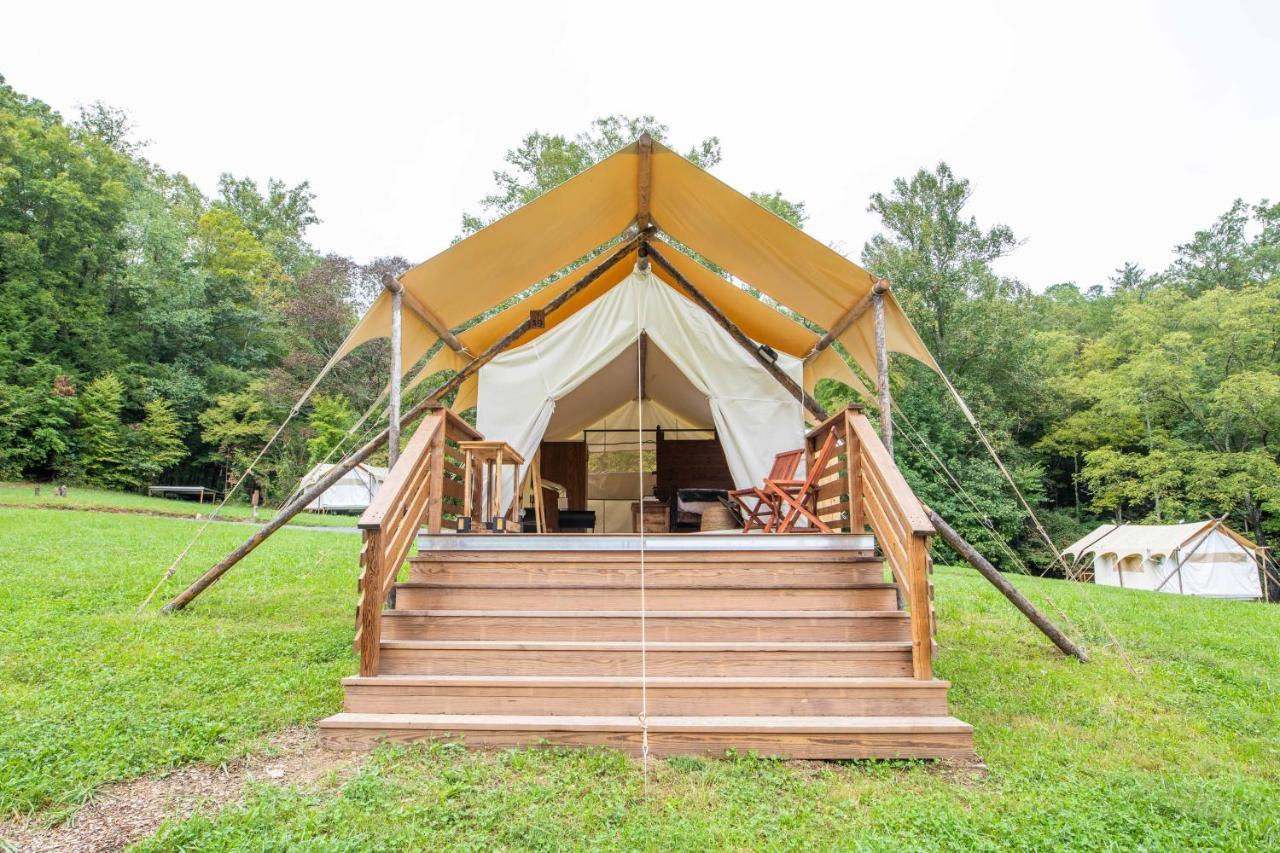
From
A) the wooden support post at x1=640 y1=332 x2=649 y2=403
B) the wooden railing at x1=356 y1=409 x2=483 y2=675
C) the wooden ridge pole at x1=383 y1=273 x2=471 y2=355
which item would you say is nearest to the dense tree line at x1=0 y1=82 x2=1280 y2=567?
the wooden support post at x1=640 y1=332 x2=649 y2=403

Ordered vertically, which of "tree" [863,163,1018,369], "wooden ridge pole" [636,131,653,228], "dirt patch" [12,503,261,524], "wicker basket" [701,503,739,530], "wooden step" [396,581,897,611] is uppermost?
"tree" [863,163,1018,369]

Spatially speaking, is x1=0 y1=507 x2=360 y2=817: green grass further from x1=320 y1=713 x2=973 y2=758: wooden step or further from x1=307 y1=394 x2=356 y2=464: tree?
x1=307 y1=394 x2=356 y2=464: tree

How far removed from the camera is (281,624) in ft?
14.7

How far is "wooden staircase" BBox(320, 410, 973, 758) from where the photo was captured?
2646mm

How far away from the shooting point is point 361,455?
4504mm

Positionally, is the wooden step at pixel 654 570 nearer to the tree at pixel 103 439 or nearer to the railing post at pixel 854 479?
the railing post at pixel 854 479

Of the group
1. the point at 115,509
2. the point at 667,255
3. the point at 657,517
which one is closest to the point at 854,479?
the point at 667,255

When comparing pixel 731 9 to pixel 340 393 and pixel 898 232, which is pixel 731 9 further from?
pixel 340 393

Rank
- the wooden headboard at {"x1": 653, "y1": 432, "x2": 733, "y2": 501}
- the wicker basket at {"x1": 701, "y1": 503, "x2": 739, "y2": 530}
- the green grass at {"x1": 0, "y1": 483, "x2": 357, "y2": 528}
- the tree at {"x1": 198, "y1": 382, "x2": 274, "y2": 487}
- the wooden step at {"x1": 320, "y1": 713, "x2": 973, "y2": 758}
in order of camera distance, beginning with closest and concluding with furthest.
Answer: the wooden step at {"x1": 320, "y1": 713, "x2": 973, "y2": 758}
the wicker basket at {"x1": 701, "y1": 503, "x2": 739, "y2": 530}
the wooden headboard at {"x1": 653, "y1": 432, "x2": 733, "y2": 501}
the green grass at {"x1": 0, "y1": 483, "x2": 357, "y2": 528}
the tree at {"x1": 198, "y1": 382, "x2": 274, "y2": 487}

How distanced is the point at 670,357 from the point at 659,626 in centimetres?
287

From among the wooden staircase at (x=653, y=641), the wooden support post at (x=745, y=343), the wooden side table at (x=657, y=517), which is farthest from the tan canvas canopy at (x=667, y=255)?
the wooden side table at (x=657, y=517)

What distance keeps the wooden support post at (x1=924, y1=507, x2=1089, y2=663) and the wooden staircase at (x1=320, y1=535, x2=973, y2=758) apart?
0.62 metres

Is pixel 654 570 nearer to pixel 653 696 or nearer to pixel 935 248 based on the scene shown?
pixel 653 696

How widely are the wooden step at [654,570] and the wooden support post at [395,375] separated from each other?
895mm
